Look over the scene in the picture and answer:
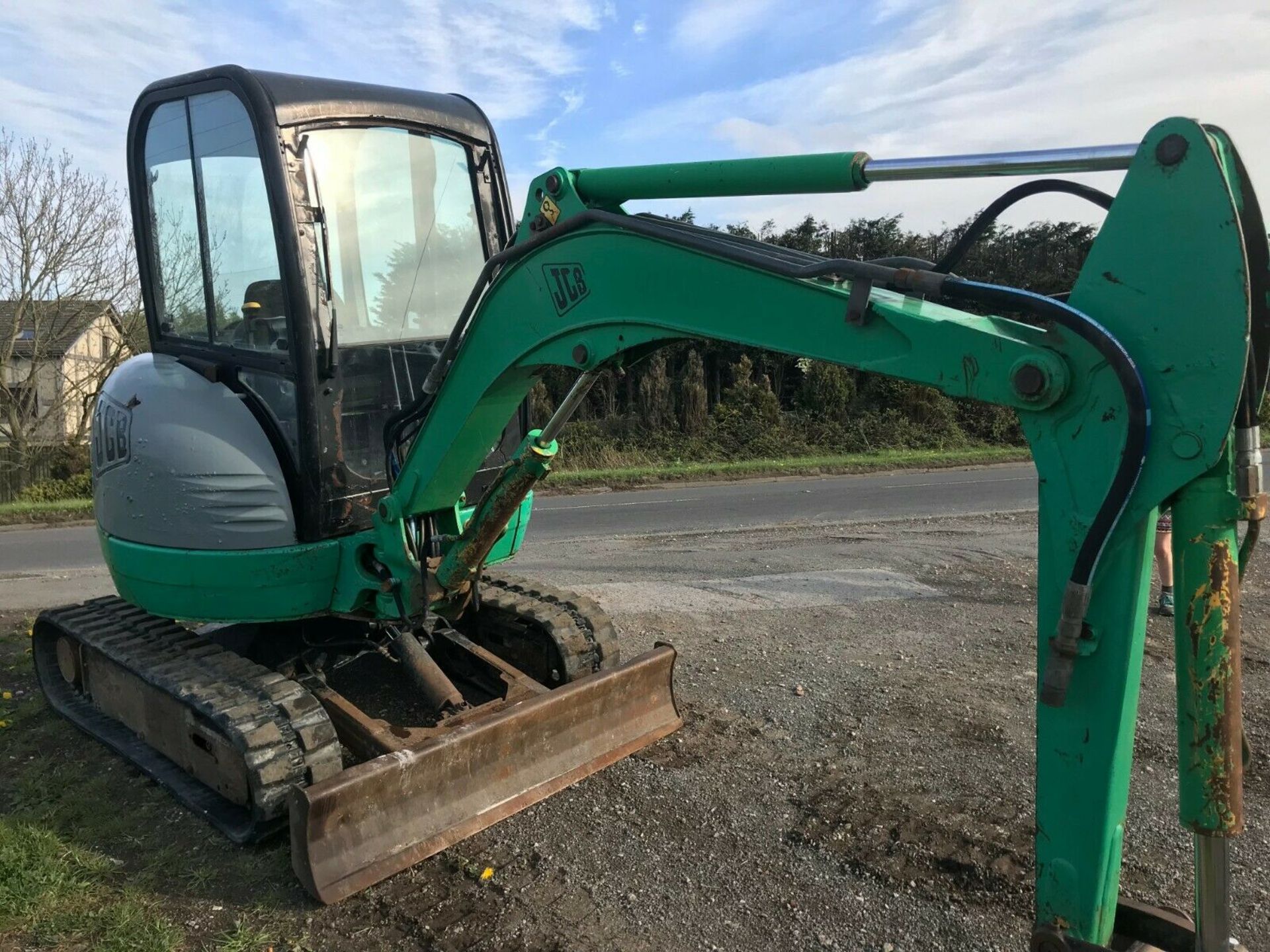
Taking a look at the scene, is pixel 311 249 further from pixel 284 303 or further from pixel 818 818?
pixel 818 818

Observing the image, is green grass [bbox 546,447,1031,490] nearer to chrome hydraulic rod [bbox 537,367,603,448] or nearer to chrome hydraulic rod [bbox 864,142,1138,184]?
chrome hydraulic rod [bbox 537,367,603,448]

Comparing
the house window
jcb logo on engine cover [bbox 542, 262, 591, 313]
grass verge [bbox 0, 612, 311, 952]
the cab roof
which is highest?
the cab roof

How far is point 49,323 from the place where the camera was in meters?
20.8

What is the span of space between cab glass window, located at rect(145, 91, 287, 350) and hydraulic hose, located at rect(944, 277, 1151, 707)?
3248 mm

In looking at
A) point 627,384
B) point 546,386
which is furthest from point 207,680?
point 627,384

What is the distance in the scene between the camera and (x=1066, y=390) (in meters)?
2.23

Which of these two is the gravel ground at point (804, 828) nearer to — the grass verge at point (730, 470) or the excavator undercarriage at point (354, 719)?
the excavator undercarriage at point (354, 719)

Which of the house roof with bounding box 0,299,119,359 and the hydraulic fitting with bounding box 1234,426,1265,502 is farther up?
the house roof with bounding box 0,299,119,359

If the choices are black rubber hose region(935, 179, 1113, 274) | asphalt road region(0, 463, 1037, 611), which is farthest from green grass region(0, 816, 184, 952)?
asphalt road region(0, 463, 1037, 611)

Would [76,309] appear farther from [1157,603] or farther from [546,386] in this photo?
[1157,603]

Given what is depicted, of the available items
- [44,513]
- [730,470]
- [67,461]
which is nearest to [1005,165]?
[730,470]

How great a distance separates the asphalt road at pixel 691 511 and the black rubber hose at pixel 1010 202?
796 cm

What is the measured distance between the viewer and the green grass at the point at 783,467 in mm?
17125

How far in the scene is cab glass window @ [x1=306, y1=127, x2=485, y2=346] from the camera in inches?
167
